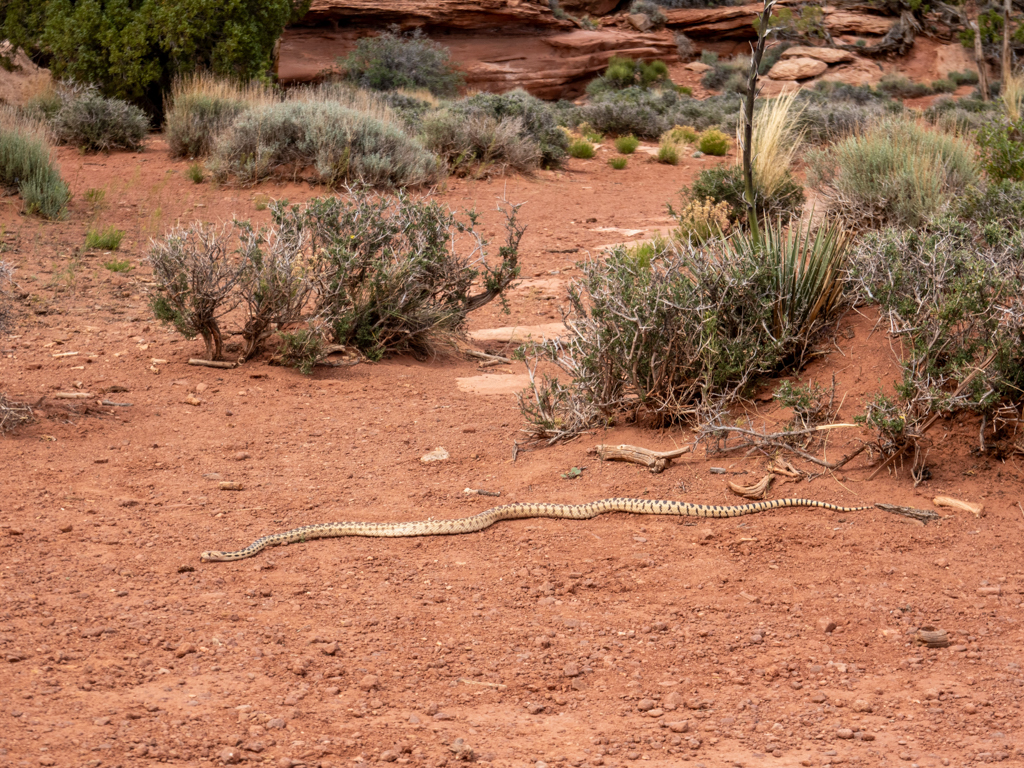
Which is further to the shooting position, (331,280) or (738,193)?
(738,193)

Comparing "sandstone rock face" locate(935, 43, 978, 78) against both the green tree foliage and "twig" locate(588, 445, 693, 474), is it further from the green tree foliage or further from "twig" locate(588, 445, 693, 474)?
"twig" locate(588, 445, 693, 474)

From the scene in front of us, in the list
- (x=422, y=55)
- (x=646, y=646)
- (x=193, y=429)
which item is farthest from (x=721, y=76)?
(x=646, y=646)

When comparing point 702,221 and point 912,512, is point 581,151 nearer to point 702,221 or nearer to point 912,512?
point 702,221

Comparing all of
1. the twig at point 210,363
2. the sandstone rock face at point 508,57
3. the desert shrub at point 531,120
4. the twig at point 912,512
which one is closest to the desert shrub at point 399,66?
the sandstone rock face at point 508,57

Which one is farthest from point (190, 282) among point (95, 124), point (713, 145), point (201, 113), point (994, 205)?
point (713, 145)

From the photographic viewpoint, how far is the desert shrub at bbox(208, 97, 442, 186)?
1305cm

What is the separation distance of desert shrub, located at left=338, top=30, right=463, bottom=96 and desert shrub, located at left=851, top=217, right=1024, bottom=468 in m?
21.4

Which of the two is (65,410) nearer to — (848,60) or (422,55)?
(422,55)

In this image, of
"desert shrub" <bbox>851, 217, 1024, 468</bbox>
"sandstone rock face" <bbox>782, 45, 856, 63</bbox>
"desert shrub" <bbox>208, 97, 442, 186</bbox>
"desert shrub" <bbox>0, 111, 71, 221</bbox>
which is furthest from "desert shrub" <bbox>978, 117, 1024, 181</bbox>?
"sandstone rock face" <bbox>782, 45, 856, 63</bbox>

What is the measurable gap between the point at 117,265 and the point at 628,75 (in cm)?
2389

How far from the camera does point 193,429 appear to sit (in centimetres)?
613

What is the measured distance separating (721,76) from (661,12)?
471 cm

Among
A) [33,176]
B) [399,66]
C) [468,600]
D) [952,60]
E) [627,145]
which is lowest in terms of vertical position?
[468,600]

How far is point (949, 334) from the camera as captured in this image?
4.75 metres
